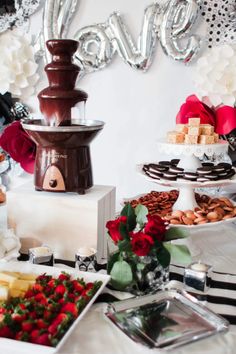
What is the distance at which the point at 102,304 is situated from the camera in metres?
0.79

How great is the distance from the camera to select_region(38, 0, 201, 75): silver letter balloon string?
4.76 ft

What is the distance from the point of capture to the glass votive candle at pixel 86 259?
2.88 ft

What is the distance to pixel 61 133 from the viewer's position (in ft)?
3.04

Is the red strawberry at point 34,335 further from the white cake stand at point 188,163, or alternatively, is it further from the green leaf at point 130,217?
the white cake stand at point 188,163

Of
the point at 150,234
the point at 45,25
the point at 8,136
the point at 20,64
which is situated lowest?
the point at 150,234

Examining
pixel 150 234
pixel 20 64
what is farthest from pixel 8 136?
pixel 20 64

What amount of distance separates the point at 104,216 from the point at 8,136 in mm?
291

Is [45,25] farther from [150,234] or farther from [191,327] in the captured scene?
[191,327]

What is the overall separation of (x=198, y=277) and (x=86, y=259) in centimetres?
21

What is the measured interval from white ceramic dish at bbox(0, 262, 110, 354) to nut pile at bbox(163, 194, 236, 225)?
272 millimetres

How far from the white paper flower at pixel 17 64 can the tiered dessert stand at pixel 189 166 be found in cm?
65

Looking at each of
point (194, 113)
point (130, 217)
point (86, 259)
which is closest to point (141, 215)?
point (130, 217)

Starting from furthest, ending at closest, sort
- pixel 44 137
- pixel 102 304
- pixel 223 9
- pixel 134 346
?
pixel 223 9 → pixel 44 137 → pixel 102 304 → pixel 134 346

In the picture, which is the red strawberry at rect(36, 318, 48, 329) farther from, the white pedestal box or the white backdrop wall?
the white backdrop wall
